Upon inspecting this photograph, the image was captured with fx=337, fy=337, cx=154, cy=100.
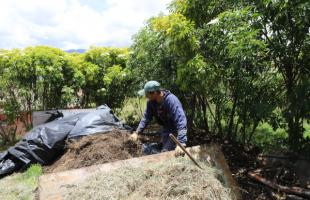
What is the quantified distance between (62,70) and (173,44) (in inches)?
151

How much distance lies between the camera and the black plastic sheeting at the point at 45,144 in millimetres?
5121

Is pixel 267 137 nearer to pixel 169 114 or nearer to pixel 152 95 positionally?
pixel 169 114

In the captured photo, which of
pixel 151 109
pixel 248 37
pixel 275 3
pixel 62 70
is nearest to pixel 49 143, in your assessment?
pixel 151 109

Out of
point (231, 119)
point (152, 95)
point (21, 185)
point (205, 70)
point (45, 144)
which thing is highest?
point (205, 70)

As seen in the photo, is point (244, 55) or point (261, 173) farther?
point (261, 173)

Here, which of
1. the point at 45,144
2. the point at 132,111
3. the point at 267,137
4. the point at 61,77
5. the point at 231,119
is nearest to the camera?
the point at 45,144

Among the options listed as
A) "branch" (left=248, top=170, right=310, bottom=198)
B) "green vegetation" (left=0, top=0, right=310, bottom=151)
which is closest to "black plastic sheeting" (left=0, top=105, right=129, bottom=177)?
"green vegetation" (left=0, top=0, right=310, bottom=151)

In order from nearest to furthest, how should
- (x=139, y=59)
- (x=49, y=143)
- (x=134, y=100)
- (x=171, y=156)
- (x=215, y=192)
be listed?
(x=215, y=192)
(x=171, y=156)
(x=49, y=143)
(x=139, y=59)
(x=134, y=100)

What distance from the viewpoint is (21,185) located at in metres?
4.54

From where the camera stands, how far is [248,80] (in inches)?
175

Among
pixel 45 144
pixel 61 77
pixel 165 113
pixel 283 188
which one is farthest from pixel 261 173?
pixel 61 77

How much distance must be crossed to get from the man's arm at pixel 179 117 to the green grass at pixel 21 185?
6.59 ft

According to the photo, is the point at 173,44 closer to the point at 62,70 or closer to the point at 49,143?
the point at 49,143

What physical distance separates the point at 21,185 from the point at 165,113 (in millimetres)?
2173
